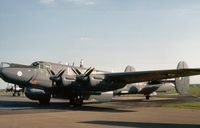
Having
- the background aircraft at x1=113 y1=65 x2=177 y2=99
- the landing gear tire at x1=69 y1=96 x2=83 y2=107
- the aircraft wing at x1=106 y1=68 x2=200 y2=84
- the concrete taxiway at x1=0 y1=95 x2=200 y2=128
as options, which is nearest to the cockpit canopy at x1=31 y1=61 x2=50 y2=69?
the landing gear tire at x1=69 y1=96 x2=83 y2=107

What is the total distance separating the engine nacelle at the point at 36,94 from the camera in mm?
25609

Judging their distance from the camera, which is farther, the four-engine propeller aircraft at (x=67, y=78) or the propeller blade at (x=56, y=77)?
the propeller blade at (x=56, y=77)

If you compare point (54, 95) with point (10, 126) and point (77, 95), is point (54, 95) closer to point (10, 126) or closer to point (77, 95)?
point (77, 95)

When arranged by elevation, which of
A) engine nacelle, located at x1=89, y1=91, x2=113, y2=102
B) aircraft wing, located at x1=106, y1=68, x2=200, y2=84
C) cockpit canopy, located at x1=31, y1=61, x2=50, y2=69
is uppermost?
cockpit canopy, located at x1=31, y1=61, x2=50, y2=69

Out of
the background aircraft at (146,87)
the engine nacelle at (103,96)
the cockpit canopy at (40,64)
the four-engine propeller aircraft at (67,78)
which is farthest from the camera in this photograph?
the background aircraft at (146,87)

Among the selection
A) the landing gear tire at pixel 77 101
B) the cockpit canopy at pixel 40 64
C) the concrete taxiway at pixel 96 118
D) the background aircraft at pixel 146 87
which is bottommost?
the concrete taxiway at pixel 96 118

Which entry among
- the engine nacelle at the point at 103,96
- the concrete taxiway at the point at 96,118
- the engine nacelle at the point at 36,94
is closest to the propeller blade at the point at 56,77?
the engine nacelle at the point at 36,94

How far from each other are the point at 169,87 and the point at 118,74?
748 inches

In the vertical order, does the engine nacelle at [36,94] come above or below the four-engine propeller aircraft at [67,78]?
below

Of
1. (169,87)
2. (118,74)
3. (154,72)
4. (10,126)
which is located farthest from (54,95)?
(169,87)

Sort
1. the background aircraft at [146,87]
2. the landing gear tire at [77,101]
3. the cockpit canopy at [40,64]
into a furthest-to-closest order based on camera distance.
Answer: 1. the background aircraft at [146,87]
2. the landing gear tire at [77,101]
3. the cockpit canopy at [40,64]

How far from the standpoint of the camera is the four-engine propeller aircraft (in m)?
23.0

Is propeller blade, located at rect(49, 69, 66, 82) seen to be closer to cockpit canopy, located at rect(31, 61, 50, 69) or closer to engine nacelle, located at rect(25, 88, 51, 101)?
cockpit canopy, located at rect(31, 61, 50, 69)

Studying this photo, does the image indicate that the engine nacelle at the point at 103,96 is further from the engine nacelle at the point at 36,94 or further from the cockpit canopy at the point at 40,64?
the cockpit canopy at the point at 40,64
